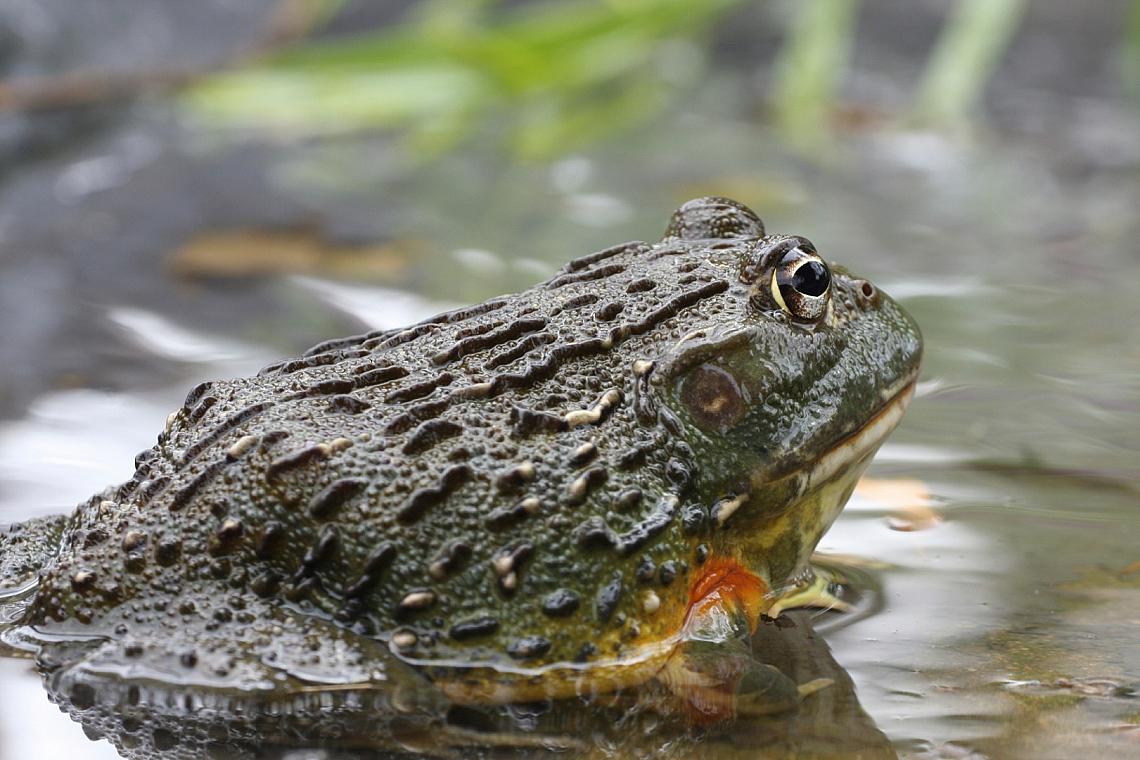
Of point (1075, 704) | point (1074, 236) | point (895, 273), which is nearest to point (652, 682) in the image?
point (1075, 704)

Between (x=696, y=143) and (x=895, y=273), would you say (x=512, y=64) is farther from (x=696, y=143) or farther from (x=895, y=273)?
(x=895, y=273)

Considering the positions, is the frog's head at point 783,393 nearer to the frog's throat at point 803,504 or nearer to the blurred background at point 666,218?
the frog's throat at point 803,504

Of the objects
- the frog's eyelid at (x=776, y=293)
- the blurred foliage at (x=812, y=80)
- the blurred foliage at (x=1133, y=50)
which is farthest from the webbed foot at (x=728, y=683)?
the blurred foliage at (x=1133, y=50)

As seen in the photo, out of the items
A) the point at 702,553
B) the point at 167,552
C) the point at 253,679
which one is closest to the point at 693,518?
the point at 702,553

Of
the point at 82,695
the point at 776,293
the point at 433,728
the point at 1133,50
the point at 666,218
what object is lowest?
the point at 433,728

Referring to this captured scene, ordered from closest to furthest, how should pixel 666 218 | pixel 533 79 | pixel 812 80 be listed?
pixel 666 218
pixel 533 79
pixel 812 80

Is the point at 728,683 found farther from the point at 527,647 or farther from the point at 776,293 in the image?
the point at 776,293
